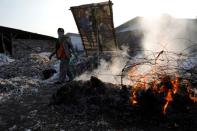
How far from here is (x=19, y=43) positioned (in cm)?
2138

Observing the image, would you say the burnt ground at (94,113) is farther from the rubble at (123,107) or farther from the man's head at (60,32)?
the man's head at (60,32)

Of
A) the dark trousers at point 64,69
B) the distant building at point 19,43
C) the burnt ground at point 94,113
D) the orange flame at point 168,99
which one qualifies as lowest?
the burnt ground at point 94,113

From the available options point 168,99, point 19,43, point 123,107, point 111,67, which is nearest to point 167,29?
point 19,43

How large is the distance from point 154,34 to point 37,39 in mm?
9549

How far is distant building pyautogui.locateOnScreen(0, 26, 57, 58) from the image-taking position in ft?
68.3

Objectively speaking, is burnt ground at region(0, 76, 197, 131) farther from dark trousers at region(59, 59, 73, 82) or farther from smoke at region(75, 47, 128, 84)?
smoke at region(75, 47, 128, 84)

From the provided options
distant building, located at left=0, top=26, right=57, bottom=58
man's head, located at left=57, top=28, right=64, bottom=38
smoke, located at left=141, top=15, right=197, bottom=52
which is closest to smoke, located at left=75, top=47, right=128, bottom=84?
man's head, located at left=57, top=28, right=64, bottom=38

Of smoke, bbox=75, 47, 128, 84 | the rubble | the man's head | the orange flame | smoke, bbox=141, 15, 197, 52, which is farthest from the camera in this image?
smoke, bbox=141, 15, 197, 52

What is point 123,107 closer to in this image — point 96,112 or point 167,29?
point 96,112

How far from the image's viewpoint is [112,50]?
1363cm

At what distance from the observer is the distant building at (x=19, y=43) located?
20.8m

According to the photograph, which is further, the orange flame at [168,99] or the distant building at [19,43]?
the distant building at [19,43]

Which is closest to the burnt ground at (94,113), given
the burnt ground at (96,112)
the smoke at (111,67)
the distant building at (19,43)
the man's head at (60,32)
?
the burnt ground at (96,112)

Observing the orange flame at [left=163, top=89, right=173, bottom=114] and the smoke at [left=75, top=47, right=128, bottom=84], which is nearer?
the orange flame at [left=163, top=89, right=173, bottom=114]
